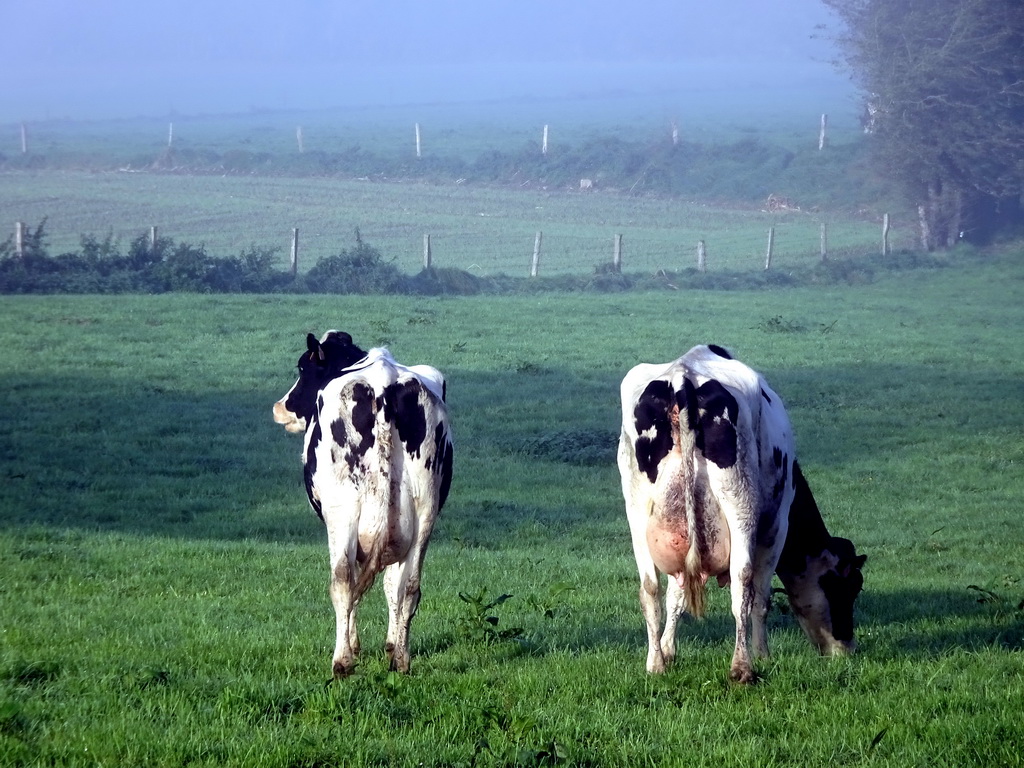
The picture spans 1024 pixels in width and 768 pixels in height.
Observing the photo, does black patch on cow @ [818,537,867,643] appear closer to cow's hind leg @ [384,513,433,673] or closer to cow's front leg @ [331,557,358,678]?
cow's hind leg @ [384,513,433,673]

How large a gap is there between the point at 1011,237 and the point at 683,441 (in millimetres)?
49590

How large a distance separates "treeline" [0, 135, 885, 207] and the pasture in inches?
1438

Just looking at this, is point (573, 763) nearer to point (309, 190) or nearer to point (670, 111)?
point (309, 190)

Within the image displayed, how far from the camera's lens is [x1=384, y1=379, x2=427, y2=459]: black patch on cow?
8.00 meters

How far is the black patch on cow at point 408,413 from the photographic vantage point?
26.2 ft

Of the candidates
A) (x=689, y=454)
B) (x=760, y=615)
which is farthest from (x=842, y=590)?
(x=689, y=454)

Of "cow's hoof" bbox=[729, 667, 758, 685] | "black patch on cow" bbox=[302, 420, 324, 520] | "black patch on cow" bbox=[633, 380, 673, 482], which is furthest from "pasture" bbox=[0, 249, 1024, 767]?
"black patch on cow" bbox=[633, 380, 673, 482]

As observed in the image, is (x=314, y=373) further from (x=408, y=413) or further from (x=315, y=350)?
(x=408, y=413)

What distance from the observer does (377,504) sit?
7.86 m

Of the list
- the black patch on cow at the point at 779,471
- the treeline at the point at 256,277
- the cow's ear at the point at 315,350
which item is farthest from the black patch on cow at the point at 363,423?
the treeline at the point at 256,277

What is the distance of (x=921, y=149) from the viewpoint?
50625 mm

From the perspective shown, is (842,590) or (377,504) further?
(842,590)

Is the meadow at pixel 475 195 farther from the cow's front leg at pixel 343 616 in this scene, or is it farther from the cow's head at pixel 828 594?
the cow's front leg at pixel 343 616

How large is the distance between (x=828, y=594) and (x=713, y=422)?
2056mm
